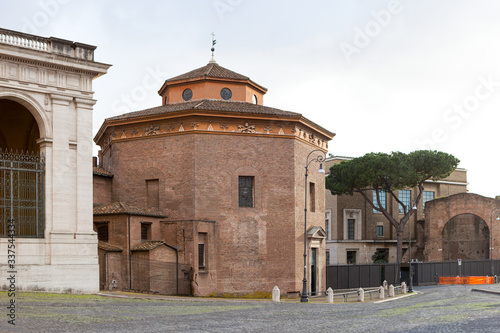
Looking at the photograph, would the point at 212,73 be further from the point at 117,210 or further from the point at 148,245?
the point at 148,245

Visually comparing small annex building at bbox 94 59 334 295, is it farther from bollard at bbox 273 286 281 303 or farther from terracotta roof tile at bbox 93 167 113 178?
bollard at bbox 273 286 281 303

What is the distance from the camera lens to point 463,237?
208 ft

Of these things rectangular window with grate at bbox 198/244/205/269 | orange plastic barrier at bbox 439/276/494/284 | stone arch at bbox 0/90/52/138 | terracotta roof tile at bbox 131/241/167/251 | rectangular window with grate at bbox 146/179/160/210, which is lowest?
orange plastic barrier at bbox 439/276/494/284

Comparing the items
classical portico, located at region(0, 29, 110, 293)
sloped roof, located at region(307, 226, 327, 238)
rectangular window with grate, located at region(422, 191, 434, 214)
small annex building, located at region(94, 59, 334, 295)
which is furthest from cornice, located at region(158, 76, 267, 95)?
rectangular window with grate, located at region(422, 191, 434, 214)

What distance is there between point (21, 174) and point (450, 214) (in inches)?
1813

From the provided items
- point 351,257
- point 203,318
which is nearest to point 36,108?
point 203,318

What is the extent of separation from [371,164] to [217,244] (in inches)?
1106

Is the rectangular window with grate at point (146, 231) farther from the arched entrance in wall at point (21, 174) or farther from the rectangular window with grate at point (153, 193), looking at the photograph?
the arched entrance in wall at point (21, 174)

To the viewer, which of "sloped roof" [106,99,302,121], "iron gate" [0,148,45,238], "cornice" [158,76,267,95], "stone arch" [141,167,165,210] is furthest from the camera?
"cornice" [158,76,267,95]

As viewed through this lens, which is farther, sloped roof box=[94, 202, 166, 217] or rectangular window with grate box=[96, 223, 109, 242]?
rectangular window with grate box=[96, 223, 109, 242]

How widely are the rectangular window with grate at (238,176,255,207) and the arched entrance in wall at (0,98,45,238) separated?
11.2 m

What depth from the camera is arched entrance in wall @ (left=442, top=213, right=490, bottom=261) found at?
6303 cm

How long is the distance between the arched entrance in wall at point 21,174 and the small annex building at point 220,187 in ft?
23.7

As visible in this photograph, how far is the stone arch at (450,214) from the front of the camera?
58.3m
